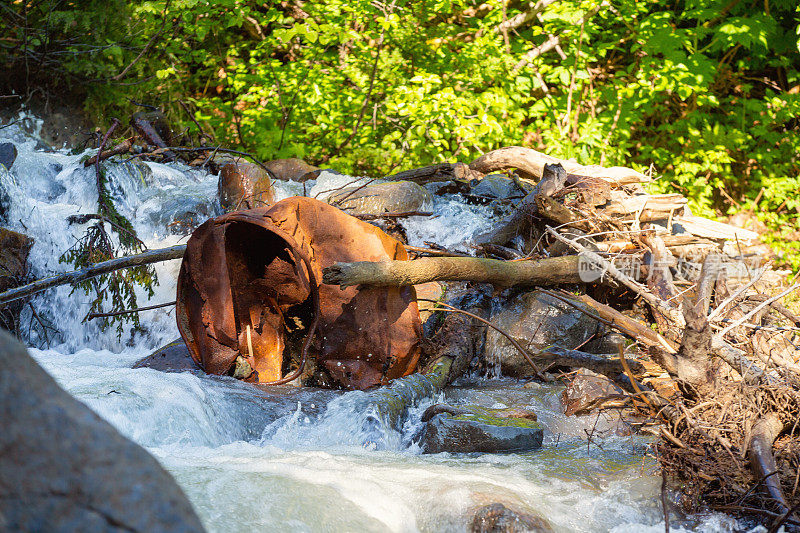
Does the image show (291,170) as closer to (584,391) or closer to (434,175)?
(434,175)

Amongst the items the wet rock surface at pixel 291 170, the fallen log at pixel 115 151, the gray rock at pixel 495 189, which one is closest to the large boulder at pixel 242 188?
the fallen log at pixel 115 151

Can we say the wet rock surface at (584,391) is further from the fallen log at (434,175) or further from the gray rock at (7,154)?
the gray rock at (7,154)

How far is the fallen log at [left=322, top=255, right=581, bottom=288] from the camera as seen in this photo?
335 centimetres

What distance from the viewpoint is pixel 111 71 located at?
9.34 m

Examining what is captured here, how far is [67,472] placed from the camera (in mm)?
944

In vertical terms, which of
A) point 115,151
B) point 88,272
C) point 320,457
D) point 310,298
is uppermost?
point 115,151

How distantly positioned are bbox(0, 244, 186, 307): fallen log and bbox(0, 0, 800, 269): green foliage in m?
5.13

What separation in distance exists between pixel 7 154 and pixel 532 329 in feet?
18.0

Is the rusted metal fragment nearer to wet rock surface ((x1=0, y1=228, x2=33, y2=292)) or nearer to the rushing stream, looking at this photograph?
the rushing stream

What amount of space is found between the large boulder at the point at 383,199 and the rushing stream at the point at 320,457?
191 centimetres

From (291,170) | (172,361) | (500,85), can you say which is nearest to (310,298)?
(172,361)

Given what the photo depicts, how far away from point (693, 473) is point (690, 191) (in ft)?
25.8

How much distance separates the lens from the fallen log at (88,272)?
3488mm

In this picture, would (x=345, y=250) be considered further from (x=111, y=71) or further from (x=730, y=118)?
(x=730, y=118)
